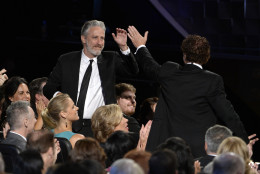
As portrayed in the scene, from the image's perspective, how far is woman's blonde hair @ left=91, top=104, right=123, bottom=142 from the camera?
14.8ft

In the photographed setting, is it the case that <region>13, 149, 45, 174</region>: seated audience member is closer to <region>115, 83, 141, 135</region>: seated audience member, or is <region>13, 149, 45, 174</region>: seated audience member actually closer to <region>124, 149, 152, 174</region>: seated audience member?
<region>124, 149, 152, 174</region>: seated audience member

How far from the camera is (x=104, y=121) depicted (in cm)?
450

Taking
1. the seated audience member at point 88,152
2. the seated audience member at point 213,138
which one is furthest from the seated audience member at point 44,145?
the seated audience member at point 213,138

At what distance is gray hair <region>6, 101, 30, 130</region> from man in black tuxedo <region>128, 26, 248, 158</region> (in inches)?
37.5

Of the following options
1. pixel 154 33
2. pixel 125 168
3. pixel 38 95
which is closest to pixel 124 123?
pixel 38 95

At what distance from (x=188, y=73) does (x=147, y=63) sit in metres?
0.30

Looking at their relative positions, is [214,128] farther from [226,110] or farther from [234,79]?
[234,79]

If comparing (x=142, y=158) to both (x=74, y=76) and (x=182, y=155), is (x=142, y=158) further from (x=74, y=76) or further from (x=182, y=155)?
(x=74, y=76)

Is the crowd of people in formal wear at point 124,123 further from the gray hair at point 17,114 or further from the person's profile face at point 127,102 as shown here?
the person's profile face at point 127,102

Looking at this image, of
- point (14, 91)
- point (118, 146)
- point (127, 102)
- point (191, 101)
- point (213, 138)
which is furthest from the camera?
point (14, 91)

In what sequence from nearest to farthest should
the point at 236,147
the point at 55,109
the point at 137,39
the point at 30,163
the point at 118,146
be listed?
the point at 30,163 < the point at 236,147 < the point at 118,146 < the point at 137,39 < the point at 55,109

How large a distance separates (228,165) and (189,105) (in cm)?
101

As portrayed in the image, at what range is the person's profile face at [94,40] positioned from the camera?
4680mm

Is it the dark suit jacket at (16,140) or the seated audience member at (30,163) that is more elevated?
the seated audience member at (30,163)
